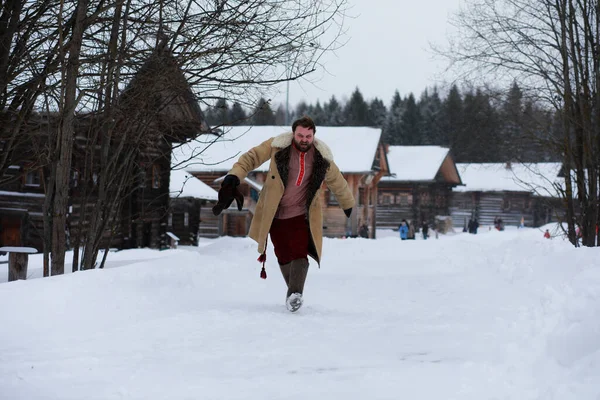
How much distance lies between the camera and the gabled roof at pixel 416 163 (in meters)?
49.0

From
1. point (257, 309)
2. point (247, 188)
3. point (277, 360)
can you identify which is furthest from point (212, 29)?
point (247, 188)

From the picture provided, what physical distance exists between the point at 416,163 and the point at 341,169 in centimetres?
1415

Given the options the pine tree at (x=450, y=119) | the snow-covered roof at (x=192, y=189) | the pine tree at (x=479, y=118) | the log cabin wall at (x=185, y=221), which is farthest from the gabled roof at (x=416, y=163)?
the pine tree at (x=479, y=118)

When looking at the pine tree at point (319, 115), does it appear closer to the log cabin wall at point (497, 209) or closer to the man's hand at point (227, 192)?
the log cabin wall at point (497, 209)

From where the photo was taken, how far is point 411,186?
163ft

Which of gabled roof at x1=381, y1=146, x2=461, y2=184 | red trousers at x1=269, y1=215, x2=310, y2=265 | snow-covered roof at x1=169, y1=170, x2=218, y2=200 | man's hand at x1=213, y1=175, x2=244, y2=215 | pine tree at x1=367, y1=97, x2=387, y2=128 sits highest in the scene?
pine tree at x1=367, y1=97, x2=387, y2=128

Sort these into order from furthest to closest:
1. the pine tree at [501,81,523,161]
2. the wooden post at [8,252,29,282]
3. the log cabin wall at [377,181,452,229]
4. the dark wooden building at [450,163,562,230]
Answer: the dark wooden building at [450,163,562,230] → the log cabin wall at [377,181,452,229] → the pine tree at [501,81,523,161] → the wooden post at [8,252,29,282]

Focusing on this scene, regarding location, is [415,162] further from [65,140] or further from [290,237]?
[290,237]

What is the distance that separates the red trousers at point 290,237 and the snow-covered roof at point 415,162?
1635 inches

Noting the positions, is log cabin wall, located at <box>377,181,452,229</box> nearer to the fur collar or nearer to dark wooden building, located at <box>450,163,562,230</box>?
dark wooden building, located at <box>450,163,562,230</box>

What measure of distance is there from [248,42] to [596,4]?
784 cm

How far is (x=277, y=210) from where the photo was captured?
6531 millimetres

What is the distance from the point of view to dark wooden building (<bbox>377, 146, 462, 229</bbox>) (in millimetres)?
49219

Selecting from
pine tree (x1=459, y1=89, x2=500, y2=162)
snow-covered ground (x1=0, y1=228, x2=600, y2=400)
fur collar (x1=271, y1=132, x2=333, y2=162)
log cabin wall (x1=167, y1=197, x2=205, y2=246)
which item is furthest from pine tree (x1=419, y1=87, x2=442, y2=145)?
fur collar (x1=271, y1=132, x2=333, y2=162)
